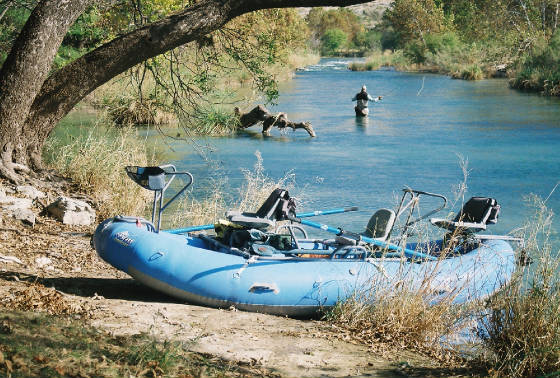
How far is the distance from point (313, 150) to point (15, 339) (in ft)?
50.6

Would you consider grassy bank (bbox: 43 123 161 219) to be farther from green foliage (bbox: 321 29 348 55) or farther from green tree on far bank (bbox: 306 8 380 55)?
green foliage (bbox: 321 29 348 55)

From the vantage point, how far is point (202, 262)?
7.22 meters

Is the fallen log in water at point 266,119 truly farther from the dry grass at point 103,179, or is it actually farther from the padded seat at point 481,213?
the padded seat at point 481,213

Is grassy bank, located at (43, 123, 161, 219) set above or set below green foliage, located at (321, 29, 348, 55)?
below

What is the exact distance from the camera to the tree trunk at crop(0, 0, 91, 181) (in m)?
10.1

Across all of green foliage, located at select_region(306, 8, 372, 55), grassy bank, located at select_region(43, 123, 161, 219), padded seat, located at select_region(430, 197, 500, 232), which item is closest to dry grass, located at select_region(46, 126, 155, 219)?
grassy bank, located at select_region(43, 123, 161, 219)

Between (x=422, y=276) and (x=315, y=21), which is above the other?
(x=315, y=21)

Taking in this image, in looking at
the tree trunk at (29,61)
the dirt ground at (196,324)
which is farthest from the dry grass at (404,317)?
the tree trunk at (29,61)

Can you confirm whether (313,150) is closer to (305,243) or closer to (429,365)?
(305,243)

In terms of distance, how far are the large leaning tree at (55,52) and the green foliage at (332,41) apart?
70089mm

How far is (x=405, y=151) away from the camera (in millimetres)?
19781

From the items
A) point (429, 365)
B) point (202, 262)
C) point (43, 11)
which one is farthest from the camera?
point (43, 11)

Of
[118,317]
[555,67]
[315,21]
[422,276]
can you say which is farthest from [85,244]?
[315,21]

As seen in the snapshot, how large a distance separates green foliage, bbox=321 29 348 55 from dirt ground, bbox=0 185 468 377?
73.4m
